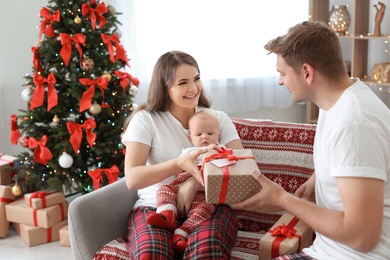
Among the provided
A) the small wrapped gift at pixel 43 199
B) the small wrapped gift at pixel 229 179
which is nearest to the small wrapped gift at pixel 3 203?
the small wrapped gift at pixel 43 199

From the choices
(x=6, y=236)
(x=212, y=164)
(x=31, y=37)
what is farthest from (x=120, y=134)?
(x=212, y=164)

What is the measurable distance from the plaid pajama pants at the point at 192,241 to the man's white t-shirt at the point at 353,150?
15.0 inches

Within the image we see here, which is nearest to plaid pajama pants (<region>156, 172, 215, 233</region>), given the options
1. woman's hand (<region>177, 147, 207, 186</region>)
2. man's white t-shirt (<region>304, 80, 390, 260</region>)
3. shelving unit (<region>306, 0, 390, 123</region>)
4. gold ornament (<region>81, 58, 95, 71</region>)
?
woman's hand (<region>177, 147, 207, 186</region>)

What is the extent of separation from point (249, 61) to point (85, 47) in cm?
184

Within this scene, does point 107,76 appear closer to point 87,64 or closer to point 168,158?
point 87,64

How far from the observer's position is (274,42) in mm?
1938

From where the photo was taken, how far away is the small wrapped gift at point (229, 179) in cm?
205

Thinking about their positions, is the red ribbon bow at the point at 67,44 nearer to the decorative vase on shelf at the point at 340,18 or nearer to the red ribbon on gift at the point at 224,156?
the red ribbon on gift at the point at 224,156

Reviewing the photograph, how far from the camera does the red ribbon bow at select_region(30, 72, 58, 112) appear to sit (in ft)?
11.6

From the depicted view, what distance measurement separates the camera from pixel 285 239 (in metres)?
2.14

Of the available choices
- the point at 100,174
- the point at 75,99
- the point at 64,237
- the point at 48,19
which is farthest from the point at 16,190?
the point at 48,19

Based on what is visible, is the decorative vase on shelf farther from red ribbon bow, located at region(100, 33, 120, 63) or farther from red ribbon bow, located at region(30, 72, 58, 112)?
red ribbon bow, located at region(30, 72, 58, 112)

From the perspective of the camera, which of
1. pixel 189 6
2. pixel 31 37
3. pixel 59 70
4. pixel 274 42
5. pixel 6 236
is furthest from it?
pixel 189 6

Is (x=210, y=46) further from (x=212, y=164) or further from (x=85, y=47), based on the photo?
(x=212, y=164)
